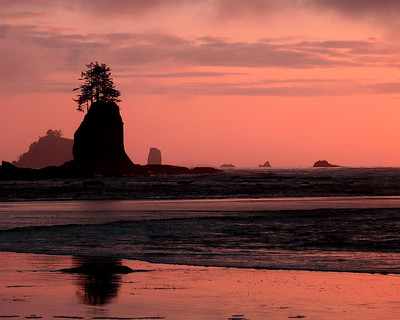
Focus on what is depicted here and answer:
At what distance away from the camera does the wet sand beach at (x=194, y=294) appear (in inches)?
518

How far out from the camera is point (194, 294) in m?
15.2

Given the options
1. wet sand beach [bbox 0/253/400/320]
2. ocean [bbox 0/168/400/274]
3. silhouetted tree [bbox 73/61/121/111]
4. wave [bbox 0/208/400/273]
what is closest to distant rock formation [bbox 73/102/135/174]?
silhouetted tree [bbox 73/61/121/111]

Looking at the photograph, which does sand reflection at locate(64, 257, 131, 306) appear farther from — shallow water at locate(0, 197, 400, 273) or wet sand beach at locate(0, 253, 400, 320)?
shallow water at locate(0, 197, 400, 273)

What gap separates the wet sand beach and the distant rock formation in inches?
5437

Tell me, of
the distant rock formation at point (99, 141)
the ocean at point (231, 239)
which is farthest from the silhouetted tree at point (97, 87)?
the ocean at point (231, 239)

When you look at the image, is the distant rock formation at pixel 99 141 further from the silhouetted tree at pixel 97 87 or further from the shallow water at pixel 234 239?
the shallow water at pixel 234 239

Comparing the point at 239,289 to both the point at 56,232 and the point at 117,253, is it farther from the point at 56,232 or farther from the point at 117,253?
the point at 56,232

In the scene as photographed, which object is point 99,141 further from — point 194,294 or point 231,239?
point 194,294

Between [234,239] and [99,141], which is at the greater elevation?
[99,141]

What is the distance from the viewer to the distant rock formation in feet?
515

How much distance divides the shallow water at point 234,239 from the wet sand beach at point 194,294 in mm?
1837

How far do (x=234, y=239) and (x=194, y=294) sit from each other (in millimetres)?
12418

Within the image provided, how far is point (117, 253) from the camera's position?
76.9 ft

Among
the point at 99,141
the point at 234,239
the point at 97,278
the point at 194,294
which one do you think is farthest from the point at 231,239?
the point at 99,141
